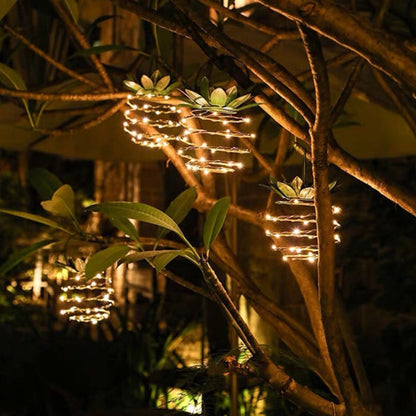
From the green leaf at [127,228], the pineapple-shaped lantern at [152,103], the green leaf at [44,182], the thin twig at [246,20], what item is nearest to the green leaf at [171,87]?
the pineapple-shaped lantern at [152,103]

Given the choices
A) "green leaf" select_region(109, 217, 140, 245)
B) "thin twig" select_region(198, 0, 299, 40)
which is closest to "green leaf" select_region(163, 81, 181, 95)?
"thin twig" select_region(198, 0, 299, 40)

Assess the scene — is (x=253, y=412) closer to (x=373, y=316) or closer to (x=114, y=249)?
(x=373, y=316)

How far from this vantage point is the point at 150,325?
479 centimetres

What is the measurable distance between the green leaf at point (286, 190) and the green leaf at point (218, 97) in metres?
0.18

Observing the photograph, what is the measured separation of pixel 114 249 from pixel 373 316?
10.8 ft

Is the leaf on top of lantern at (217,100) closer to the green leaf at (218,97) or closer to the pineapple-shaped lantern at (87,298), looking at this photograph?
the green leaf at (218,97)

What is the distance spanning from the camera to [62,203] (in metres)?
1.61

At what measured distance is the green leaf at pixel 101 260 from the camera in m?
1.40

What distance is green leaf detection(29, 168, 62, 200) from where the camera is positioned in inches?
70.6

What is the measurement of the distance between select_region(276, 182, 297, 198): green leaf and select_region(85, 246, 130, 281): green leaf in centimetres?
30

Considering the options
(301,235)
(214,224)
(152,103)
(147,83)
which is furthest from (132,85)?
(301,235)

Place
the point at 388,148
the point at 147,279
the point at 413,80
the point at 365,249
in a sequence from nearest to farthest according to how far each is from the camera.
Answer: the point at 413,80 → the point at 388,148 → the point at 365,249 → the point at 147,279

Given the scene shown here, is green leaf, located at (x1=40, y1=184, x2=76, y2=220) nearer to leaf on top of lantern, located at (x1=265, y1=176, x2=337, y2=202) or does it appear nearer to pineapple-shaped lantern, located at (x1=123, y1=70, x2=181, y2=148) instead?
pineapple-shaped lantern, located at (x1=123, y1=70, x2=181, y2=148)

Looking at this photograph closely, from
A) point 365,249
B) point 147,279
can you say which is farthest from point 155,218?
point 147,279
